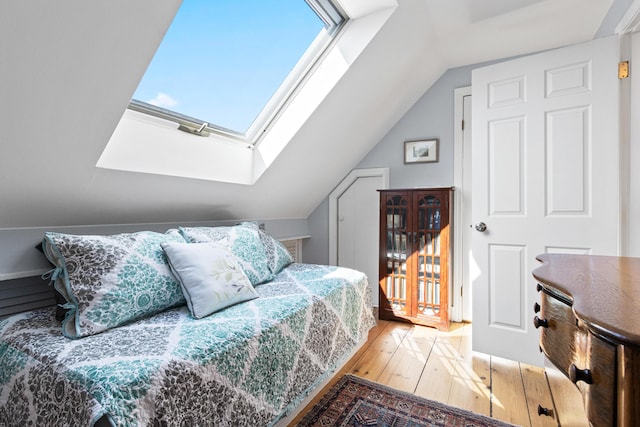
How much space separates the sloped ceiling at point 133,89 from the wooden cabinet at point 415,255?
79 cm

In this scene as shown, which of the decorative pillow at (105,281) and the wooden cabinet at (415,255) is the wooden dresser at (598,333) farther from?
the wooden cabinet at (415,255)

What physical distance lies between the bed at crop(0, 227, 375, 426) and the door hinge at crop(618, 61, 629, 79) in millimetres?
2167

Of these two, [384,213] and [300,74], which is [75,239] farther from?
[384,213]

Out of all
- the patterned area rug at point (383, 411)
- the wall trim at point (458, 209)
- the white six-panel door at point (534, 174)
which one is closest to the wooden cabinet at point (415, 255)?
the wall trim at point (458, 209)

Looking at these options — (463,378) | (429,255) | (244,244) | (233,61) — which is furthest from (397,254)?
(233,61)

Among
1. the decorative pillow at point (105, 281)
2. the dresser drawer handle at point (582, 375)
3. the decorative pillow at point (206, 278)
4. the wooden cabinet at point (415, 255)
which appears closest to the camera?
the dresser drawer handle at point (582, 375)

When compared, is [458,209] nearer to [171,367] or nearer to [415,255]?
[415,255]

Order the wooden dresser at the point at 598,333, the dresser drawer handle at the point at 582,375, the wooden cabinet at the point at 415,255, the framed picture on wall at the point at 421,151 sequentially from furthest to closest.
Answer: the framed picture on wall at the point at 421,151 < the wooden cabinet at the point at 415,255 < the dresser drawer handle at the point at 582,375 < the wooden dresser at the point at 598,333

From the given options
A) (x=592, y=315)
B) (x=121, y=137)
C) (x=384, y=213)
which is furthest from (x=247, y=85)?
(x=592, y=315)

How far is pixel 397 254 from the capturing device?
9.32 ft

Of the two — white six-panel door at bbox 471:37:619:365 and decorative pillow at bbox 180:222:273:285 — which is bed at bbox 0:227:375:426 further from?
white six-panel door at bbox 471:37:619:365

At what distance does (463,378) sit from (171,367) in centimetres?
175

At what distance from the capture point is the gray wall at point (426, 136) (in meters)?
2.86

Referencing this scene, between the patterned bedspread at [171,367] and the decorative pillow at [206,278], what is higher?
the decorative pillow at [206,278]
